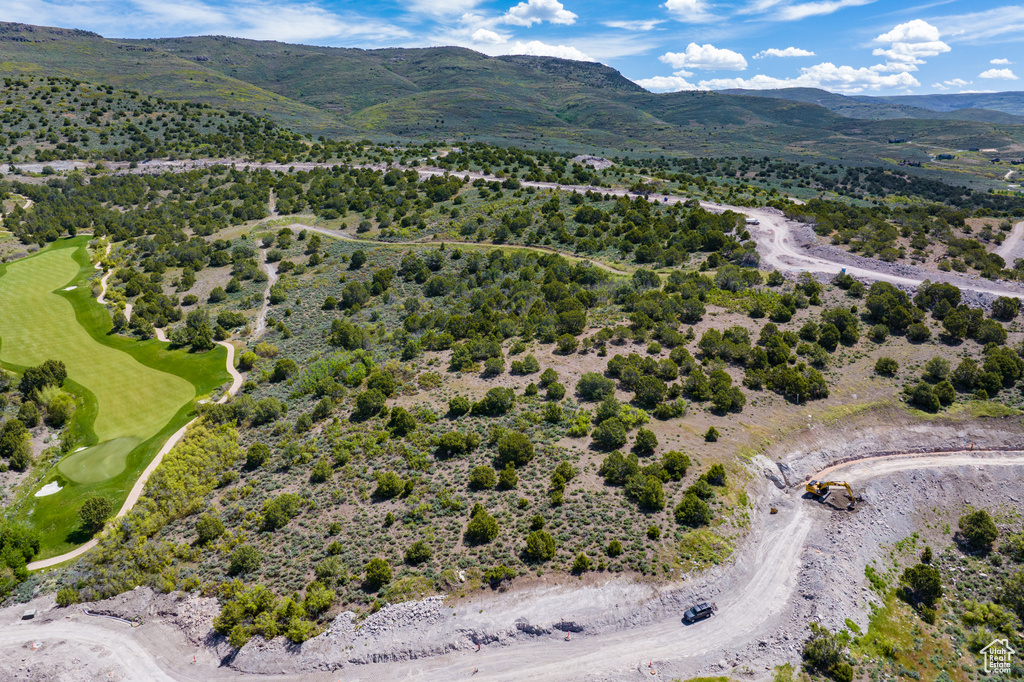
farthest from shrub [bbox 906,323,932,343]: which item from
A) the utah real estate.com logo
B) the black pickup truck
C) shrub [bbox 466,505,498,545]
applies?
shrub [bbox 466,505,498,545]

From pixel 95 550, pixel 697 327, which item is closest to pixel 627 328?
pixel 697 327

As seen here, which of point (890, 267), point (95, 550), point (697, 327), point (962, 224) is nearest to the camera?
point (95, 550)

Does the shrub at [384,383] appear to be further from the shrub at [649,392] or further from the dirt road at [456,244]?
the dirt road at [456,244]

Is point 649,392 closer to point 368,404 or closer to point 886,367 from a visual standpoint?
point 886,367

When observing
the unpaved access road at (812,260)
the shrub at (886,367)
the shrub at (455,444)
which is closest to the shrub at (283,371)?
the shrub at (455,444)

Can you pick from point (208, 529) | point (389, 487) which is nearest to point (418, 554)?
point (389, 487)

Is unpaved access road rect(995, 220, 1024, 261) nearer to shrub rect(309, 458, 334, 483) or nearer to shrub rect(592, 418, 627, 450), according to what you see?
shrub rect(592, 418, 627, 450)

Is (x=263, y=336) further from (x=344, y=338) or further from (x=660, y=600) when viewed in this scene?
(x=660, y=600)
